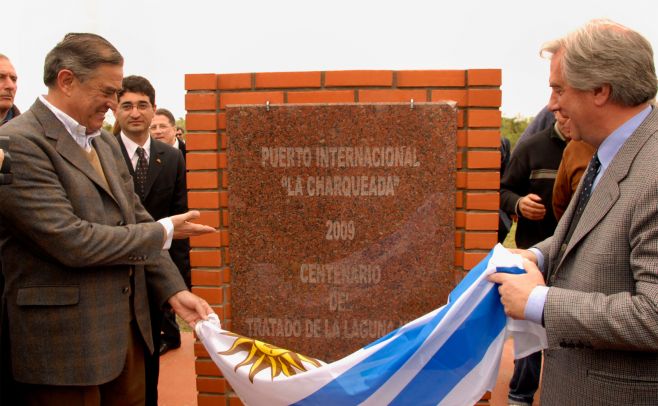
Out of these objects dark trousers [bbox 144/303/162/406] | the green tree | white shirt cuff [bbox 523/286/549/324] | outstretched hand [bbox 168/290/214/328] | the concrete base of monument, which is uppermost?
Result: the green tree

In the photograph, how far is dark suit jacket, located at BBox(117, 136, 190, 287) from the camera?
14.1 feet

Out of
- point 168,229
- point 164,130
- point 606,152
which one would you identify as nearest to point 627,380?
point 606,152

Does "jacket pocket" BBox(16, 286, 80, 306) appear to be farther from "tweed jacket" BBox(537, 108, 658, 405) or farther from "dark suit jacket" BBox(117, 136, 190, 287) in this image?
"dark suit jacket" BBox(117, 136, 190, 287)

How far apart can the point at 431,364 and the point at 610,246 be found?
2.48 ft

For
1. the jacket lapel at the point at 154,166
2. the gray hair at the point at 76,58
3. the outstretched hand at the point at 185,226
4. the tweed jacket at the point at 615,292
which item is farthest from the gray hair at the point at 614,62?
the jacket lapel at the point at 154,166

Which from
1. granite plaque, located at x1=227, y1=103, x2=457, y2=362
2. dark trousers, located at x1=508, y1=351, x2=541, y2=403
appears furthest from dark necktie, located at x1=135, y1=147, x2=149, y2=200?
dark trousers, located at x1=508, y1=351, x2=541, y2=403

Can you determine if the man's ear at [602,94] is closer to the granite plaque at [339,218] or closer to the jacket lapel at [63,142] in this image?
the granite plaque at [339,218]

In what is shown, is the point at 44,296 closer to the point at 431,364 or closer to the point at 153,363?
the point at 153,363

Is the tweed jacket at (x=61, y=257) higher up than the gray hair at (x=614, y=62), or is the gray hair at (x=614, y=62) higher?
the gray hair at (x=614, y=62)

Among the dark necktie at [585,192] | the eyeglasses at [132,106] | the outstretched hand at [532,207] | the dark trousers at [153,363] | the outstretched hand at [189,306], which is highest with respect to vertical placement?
the eyeglasses at [132,106]

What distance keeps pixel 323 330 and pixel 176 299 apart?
69cm

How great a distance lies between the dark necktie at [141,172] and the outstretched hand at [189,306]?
1.77m

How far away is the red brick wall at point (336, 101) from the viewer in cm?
277

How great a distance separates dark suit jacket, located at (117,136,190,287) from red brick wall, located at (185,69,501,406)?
1.52 m
